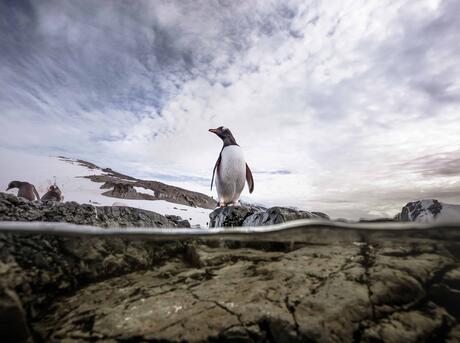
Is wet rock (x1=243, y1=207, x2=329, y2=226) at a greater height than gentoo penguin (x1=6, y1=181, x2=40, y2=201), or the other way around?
gentoo penguin (x1=6, y1=181, x2=40, y2=201)

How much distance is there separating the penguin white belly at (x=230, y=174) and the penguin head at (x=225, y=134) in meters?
0.62

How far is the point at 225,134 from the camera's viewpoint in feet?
40.9

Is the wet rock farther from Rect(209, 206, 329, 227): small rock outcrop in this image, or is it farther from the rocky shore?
the rocky shore

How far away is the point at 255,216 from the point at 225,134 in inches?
269

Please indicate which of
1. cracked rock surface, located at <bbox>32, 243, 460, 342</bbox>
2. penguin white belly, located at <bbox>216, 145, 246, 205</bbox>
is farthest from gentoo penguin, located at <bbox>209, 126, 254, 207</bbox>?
cracked rock surface, located at <bbox>32, 243, 460, 342</bbox>

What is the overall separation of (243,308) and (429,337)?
1.64 m

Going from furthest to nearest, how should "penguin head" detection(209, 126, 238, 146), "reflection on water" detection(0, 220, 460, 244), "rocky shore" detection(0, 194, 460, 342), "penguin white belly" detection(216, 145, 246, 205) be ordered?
"penguin head" detection(209, 126, 238, 146)
"penguin white belly" detection(216, 145, 246, 205)
"reflection on water" detection(0, 220, 460, 244)
"rocky shore" detection(0, 194, 460, 342)

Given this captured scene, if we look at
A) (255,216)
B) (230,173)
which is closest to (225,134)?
(230,173)

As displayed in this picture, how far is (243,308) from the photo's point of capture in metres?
2.37

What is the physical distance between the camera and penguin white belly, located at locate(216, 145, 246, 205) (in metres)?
11.2

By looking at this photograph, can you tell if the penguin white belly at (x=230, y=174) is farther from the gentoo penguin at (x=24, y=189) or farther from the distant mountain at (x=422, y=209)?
the gentoo penguin at (x=24, y=189)

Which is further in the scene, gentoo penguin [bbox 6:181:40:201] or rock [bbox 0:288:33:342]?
gentoo penguin [bbox 6:181:40:201]

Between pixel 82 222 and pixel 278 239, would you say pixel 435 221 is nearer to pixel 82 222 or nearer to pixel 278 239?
pixel 278 239

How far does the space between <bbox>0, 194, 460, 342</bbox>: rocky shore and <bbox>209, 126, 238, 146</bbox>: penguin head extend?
9220 millimetres
